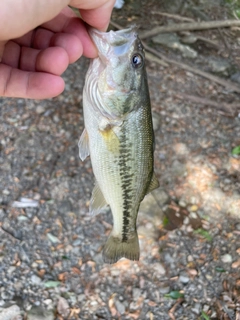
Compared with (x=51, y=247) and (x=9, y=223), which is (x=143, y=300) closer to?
(x=51, y=247)

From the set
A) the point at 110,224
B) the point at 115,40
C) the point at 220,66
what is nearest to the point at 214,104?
the point at 220,66

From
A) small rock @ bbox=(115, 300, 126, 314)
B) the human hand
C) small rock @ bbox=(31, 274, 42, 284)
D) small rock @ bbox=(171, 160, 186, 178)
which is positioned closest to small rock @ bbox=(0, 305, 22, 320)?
small rock @ bbox=(31, 274, 42, 284)

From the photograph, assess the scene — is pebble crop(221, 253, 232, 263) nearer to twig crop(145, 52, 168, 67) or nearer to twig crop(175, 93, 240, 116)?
twig crop(175, 93, 240, 116)

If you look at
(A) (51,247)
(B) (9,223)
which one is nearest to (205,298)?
(A) (51,247)

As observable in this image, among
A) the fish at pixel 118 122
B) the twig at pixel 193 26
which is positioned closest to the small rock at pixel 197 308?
the fish at pixel 118 122

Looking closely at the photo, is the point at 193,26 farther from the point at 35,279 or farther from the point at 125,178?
the point at 35,279
